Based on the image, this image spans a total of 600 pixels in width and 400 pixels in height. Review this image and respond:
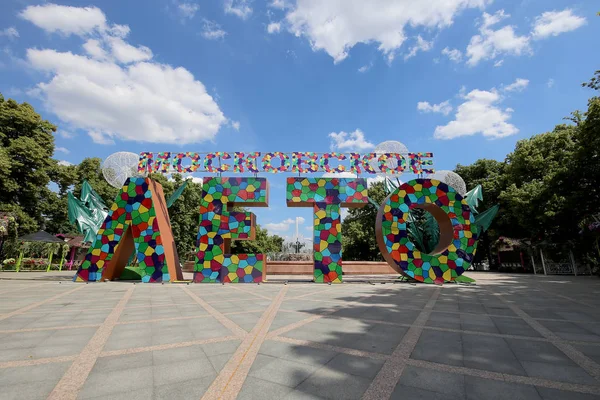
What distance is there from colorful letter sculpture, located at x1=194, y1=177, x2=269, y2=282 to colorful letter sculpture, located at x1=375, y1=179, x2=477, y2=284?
19.4 ft

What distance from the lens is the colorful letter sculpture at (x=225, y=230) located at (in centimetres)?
1304

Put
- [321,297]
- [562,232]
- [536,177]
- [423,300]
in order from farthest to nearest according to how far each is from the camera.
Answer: [536,177] → [562,232] → [321,297] → [423,300]

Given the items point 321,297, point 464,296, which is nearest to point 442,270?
point 464,296

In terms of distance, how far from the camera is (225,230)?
43.2 feet

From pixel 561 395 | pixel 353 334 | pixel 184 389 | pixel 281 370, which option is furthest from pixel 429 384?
pixel 184 389

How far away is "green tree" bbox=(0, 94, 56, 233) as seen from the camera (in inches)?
906

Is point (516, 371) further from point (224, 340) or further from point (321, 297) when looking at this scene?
point (321, 297)

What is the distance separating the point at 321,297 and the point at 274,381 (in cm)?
626

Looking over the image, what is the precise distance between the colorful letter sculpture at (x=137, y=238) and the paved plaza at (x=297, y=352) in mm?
5632

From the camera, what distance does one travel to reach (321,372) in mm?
3260

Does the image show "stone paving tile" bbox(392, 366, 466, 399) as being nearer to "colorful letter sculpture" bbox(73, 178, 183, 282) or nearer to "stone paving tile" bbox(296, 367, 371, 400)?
"stone paving tile" bbox(296, 367, 371, 400)

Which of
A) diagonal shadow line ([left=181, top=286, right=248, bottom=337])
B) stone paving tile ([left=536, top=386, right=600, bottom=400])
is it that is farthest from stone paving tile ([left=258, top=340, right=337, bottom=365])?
stone paving tile ([left=536, top=386, right=600, bottom=400])

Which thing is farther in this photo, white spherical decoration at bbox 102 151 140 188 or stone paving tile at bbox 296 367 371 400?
white spherical decoration at bbox 102 151 140 188

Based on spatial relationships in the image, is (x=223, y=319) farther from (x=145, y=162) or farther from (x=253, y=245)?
(x=253, y=245)
